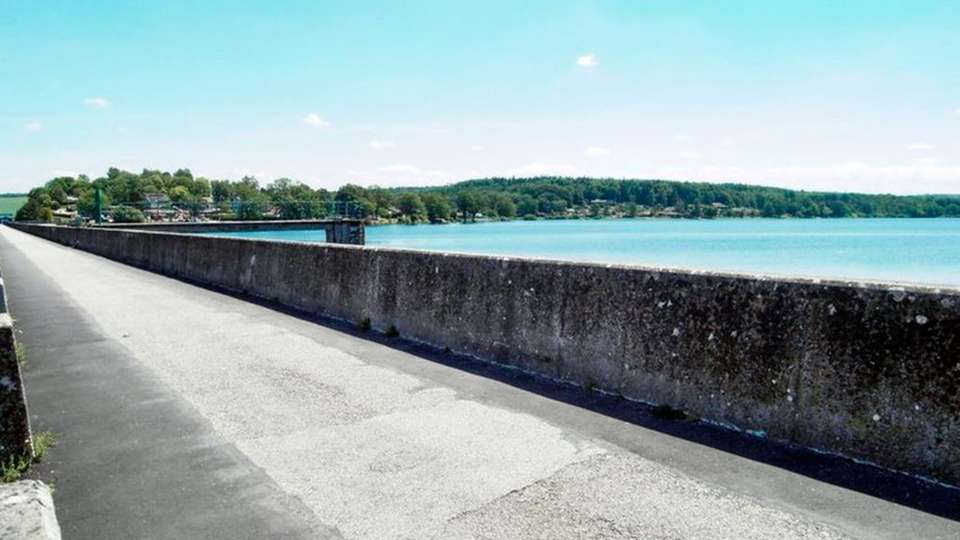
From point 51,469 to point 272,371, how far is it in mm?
2472

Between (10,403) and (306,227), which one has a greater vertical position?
(10,403)

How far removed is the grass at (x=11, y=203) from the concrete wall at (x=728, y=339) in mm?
181506

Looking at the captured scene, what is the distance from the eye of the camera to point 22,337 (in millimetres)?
8477

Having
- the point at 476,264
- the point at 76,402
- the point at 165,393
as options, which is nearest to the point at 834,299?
the point at 476,264

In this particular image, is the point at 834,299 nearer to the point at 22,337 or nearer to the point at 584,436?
the point at 584,436

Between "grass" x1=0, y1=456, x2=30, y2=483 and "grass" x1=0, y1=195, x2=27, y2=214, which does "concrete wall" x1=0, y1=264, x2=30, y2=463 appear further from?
"grass" x1=0, y1=195, x2=27, y2=214

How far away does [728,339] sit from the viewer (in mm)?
4738

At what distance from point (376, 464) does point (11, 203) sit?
210 m

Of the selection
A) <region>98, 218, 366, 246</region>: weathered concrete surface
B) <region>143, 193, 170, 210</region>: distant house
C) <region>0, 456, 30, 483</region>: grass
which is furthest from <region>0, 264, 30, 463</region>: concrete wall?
<region>143, 193, 170, 210</region>: distant house

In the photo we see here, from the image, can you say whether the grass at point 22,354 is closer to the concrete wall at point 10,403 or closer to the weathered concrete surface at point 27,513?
the concrete wall at point 10,403

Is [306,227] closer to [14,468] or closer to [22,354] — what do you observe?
[22,354]

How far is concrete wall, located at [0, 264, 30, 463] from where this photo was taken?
3846mm

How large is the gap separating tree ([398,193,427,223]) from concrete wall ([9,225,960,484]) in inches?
5832

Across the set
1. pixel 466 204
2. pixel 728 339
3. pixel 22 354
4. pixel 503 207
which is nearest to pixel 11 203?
pixel 466 204
